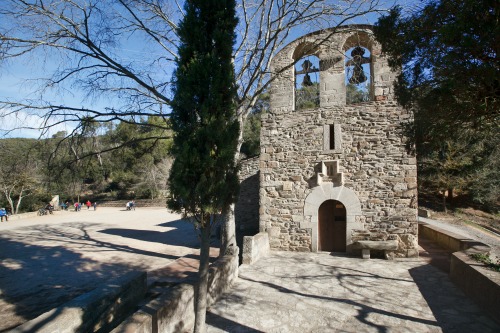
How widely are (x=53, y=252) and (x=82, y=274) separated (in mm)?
3579

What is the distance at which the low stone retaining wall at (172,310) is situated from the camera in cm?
296

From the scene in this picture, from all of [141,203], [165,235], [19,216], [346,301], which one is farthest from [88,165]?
[141,203]

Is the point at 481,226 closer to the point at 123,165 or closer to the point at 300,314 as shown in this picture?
the point at 300,314

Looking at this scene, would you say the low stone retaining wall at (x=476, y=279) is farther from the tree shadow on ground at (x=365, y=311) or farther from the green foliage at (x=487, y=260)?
the tree shadow on ground at (x=365, y=311)

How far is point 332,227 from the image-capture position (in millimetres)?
8250

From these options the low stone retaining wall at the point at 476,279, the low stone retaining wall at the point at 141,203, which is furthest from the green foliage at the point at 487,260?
the low stone retaining wall at the point at 141,203

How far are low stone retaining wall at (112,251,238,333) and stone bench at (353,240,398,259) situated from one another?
388cm

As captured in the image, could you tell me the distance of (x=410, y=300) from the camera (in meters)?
4.84

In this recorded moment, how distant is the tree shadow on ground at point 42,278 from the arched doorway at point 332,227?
5182mm

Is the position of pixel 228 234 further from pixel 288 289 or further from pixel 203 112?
pixel 203 112

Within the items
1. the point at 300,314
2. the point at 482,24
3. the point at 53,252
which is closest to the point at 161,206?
the point at 53,252

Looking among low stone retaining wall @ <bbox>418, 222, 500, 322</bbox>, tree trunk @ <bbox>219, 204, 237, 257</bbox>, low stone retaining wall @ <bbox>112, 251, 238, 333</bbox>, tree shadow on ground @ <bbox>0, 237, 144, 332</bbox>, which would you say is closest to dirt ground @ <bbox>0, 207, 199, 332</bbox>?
tree shadow on ground @ <bbox>0, 237, 144, 332</bbox>

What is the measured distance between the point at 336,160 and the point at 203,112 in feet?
17.7

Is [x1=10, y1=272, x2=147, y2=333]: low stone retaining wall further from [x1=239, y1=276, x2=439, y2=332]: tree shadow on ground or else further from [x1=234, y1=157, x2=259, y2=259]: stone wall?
[x1=234, y1=157, x2=259, y2=259]: stone wall
